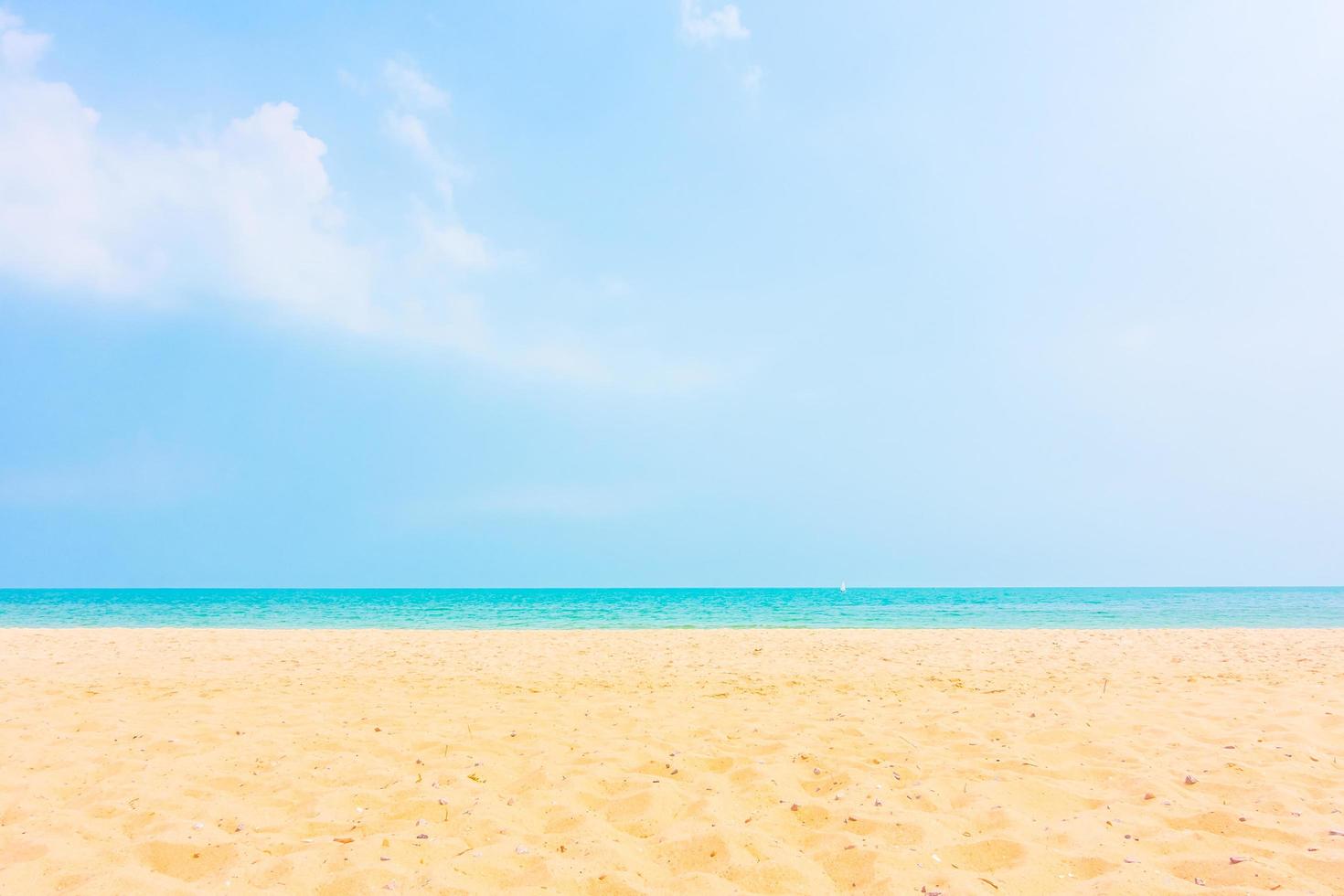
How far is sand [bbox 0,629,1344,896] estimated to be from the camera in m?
3.72

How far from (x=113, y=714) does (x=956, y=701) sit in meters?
9.09

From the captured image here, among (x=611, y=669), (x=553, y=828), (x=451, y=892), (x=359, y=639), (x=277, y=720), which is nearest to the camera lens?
(x=451, y=892)

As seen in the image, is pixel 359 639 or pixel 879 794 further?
pixel 359 639

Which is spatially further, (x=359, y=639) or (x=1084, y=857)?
(x=359, y=639)

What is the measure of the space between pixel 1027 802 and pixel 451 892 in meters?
3.65

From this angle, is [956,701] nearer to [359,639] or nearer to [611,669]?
[611,669]

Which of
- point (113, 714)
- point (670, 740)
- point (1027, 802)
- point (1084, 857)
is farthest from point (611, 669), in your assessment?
point (1084, 857)

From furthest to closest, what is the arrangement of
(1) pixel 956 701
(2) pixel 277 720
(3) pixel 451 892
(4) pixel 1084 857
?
(1) pixel 956 701 < (2) pixel 277 720 < (4) pixel 1084 857 < (3) pixel 451 892

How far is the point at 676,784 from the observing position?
199 inches

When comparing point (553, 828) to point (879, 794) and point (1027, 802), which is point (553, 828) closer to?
point (879, 794)

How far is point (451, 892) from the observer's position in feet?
11.4

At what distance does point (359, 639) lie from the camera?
1672cm

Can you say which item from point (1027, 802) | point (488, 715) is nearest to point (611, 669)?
point (488, 715)

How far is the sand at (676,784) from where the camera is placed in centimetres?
372
